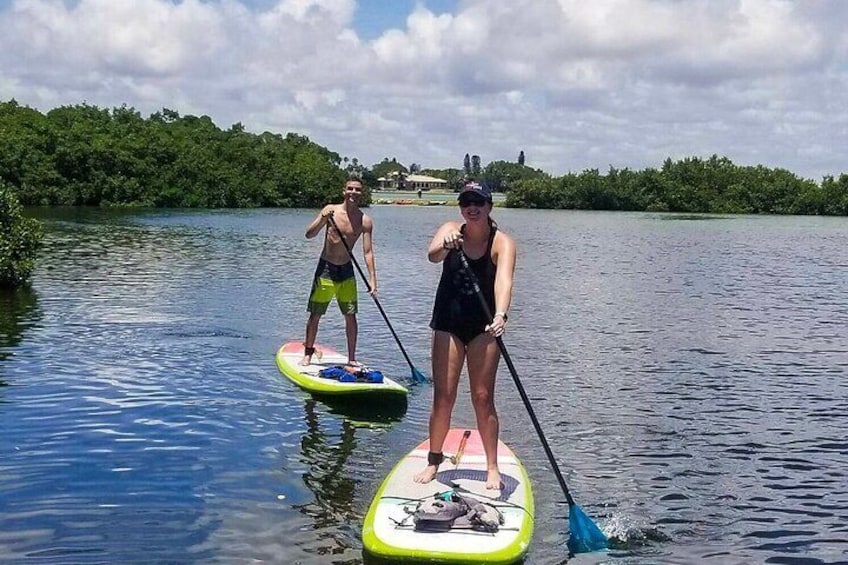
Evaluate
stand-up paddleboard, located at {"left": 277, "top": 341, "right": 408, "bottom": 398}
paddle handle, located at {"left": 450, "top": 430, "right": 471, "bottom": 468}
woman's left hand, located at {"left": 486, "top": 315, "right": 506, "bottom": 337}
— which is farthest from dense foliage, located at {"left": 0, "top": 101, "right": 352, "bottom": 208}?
woman's left hand, located at {"left": 486, "top": 315, "right": 506, "bottom": 337}

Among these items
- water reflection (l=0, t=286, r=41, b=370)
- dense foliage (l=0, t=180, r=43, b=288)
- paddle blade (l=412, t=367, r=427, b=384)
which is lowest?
paddle blade (l=412, t=367, r=427, b=384)

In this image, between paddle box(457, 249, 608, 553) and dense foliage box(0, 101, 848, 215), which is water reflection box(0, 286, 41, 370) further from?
dense foliage box(0, 101, 848, 215)

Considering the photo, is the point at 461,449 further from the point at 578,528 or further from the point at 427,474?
the point at 578,528

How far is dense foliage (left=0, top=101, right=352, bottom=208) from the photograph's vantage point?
91.1m

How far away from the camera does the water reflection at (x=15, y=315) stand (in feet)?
53.7

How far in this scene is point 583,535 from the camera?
8.02m

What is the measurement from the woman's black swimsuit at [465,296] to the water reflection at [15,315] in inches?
312

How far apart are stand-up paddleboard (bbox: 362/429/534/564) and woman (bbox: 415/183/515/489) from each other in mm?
319

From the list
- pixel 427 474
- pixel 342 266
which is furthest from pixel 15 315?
pixel 427 474

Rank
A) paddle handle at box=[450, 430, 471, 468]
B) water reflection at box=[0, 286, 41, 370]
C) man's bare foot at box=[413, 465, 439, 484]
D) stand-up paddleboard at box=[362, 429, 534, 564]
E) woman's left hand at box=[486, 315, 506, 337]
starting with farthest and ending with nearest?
water reflection at box=[0, 286, 41, 370] < paddle handle at box=[450, 430, 471, 468] < man's bare foot at box=[413, 465, 439, 484] < woman's left hand at box=[486, 315, 506, 337] < stand-up paddleboard at box=[362, 429, 534, 564]

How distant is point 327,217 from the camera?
1305 centimetres

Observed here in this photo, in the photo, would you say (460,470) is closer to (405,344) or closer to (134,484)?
(134,484)

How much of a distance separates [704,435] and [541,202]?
137870 mm

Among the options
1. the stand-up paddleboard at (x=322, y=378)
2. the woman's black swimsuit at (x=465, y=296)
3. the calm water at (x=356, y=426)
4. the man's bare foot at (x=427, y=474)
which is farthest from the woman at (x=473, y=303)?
the stand-up paddleboard at (x=322, y=378)
